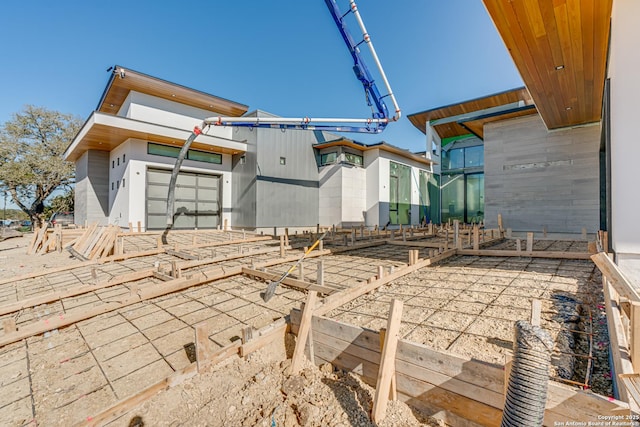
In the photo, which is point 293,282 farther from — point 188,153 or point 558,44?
point 188,153

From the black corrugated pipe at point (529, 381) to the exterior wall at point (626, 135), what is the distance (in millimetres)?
4409

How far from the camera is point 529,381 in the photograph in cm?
143

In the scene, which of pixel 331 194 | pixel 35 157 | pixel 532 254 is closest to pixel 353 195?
pixel 331 194

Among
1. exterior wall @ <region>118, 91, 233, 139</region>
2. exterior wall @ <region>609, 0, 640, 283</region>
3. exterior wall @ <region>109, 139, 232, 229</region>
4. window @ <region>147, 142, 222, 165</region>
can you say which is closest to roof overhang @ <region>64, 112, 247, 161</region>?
window @ <region>147, 142, 222, 165</region>

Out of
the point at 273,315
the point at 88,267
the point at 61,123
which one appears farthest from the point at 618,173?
the point at 61,123

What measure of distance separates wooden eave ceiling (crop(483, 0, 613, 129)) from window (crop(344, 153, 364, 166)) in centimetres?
922

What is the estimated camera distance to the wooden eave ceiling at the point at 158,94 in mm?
12258

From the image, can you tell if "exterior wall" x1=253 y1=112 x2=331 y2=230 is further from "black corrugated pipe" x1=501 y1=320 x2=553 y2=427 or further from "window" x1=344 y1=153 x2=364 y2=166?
"black corrugated pipe" x1=501 y1=320 x2=553 y2=427

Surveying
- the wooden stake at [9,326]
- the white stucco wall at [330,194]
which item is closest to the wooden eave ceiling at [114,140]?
the white stucco wall at [330,194]

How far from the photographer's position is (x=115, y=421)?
6.31ft

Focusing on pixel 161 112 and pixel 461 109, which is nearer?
pixel 161 112

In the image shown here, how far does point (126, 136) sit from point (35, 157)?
1494 cm

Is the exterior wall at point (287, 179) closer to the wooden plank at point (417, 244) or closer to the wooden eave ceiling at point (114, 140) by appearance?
the wooden eave ceiling at point (114, 140)

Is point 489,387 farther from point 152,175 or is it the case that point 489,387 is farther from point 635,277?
point 152,175
